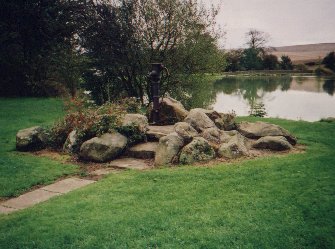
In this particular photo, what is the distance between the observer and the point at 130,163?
30.3ft

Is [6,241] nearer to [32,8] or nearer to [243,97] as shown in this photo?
[32,8]

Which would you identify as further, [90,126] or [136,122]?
[136,122]

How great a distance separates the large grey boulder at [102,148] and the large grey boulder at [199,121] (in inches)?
100

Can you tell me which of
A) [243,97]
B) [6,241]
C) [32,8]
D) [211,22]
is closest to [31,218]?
[6,241]

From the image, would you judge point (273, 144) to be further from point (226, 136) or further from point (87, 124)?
point (87, 124)

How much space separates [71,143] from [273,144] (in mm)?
6478

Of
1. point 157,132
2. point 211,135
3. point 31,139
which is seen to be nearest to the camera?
point 211,135

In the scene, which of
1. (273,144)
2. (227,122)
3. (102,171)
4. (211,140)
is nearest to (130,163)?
(102,171)

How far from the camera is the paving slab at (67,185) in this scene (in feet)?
24.6

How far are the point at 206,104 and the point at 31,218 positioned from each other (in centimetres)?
1914

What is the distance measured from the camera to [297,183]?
6926 millimetres

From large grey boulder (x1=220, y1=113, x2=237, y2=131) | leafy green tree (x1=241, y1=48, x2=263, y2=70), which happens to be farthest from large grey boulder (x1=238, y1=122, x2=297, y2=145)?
leafy green tree (x1=241, y1=48, x2=263, y2=70)

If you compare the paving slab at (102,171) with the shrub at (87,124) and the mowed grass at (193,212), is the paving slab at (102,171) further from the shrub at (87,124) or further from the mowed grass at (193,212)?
the shrub at (87,124)

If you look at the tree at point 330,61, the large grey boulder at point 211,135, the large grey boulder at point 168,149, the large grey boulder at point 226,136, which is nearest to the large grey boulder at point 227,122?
the large grey boulder at point 226,136
